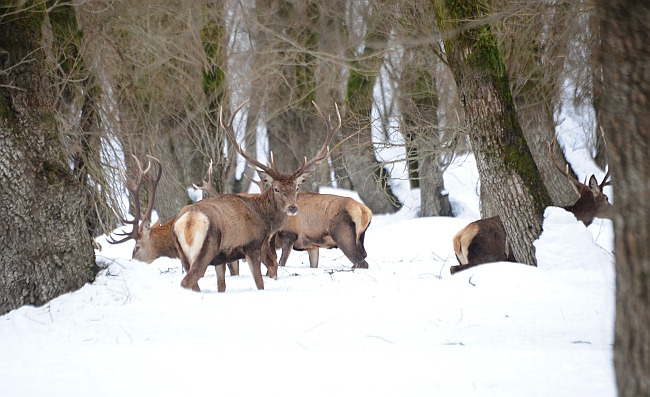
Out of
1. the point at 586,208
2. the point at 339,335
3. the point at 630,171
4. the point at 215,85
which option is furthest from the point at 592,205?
the point at 215,85

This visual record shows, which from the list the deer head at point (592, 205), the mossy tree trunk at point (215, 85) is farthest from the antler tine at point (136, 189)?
the deer head at point (592, 205)

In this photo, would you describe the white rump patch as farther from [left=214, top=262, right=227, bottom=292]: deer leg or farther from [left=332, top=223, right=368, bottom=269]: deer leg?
[left=332, top=223, right=368, bottom=269]: deer leg

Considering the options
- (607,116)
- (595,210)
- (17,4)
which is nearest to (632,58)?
(607,116)

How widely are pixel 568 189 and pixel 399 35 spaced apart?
4.80m

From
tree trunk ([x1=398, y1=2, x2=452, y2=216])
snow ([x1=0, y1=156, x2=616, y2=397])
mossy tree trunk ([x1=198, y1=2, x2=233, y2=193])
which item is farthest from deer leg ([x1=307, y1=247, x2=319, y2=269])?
snow ([x1=0, y1=156, x2=616, y2=397])

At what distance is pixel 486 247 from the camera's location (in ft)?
26.7

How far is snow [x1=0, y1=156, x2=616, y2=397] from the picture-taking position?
12.3 feet

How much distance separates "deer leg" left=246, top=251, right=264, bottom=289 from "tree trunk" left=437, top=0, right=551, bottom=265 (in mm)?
2685

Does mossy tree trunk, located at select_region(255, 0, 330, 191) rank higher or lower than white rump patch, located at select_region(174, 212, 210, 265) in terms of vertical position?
higher

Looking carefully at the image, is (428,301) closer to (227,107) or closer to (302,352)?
(302,352)

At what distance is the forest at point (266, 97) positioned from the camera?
2588 millimetres

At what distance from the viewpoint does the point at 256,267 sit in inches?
314

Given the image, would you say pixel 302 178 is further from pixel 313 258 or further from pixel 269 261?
pixel 313 258

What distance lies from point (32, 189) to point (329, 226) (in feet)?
17.7
